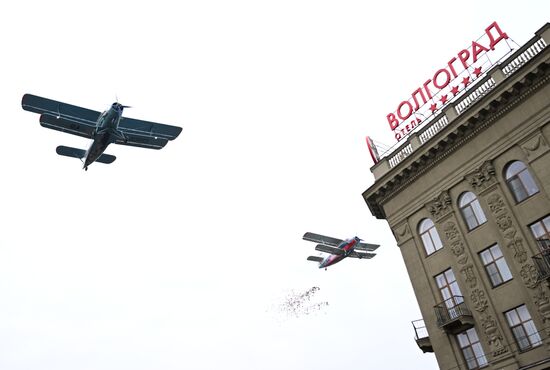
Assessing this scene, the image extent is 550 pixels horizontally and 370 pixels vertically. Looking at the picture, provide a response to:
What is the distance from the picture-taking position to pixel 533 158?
82.5ft

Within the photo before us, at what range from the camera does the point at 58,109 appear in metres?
33.8

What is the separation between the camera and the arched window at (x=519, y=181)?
82.8ft

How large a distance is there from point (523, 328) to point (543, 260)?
Answer: 3604 mm

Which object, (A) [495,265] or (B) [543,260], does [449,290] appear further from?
(B) [543,260]

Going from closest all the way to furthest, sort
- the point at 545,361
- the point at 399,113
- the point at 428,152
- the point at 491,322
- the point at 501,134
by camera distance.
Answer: the point at 545,361, the point at 491,322, the point at 501,134, the point at 428,152, the point at 399,113

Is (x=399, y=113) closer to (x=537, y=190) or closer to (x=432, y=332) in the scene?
(x=537, y=190)

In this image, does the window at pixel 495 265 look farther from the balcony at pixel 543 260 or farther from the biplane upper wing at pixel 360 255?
the biplane upper wing at pixel 360 255

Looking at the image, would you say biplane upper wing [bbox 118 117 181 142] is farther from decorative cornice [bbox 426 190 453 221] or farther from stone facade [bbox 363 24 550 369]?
decorative cornice [bbox 426 190 453 221]

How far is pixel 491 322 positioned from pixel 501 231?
16.0ft

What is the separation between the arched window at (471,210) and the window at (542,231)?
2.80 meters

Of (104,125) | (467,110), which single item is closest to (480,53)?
(467,110)

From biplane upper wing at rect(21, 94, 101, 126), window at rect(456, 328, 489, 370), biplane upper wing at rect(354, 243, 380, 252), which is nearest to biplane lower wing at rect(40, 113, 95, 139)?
biplane upper wing at rect(21, 94, 101, 126)

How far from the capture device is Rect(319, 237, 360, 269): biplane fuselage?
2232 inches

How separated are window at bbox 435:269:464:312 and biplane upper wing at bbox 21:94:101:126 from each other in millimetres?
26469
